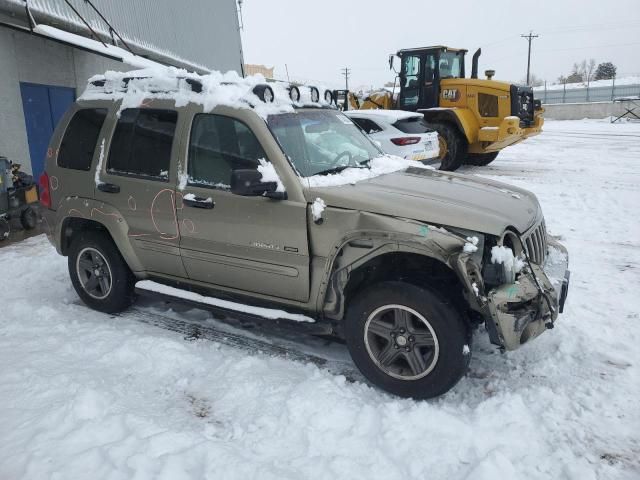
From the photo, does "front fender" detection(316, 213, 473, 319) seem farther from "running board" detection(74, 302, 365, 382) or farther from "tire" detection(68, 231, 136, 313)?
"tire" detection(68, 231, 136, 313)

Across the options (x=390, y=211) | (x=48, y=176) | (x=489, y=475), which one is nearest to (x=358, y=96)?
(x=48, y=176)

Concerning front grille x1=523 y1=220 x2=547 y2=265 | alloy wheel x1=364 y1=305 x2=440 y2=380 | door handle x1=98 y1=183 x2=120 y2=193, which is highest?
door handle x1=98 y1=183 x2=120 y2=193

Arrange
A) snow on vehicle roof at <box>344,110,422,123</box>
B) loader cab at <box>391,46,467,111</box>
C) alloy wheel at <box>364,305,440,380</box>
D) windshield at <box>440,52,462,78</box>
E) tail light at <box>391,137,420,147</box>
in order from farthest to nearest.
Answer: windshield at <box>440,52,462,78</box> → loader cab at <box>391,46,467,111</box> → snow on vehicle roof at <box>344,110,422,123</box> → tail light at <box>391,137,420,147</box> → alloy wheel at <box>364,305,440,380</box>

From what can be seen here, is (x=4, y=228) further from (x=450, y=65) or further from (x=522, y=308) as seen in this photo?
(x=450, y=65)

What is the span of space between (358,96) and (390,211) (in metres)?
14.0

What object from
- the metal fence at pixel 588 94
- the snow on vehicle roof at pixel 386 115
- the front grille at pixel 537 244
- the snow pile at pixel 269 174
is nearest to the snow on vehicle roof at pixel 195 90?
the snow pile at pixel 269 174

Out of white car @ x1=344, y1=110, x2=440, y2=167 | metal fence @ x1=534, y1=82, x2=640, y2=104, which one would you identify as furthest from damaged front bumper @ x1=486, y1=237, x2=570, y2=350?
metal fence @ x1=534, y1=82, x2=640, y2=104

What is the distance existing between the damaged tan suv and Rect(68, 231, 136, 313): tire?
1cm

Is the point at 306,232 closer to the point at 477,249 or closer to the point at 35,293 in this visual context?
the point at 477,249

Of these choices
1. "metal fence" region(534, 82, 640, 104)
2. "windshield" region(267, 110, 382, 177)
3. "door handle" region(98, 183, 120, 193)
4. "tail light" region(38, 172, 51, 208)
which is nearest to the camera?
"windshield" region(267, 110, 382, 177)

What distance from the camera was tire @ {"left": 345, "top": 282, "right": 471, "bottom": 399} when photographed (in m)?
3.12

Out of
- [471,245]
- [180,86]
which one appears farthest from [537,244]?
[180,86]

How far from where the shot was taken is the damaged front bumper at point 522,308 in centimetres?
300

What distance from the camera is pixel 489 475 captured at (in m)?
2.59
